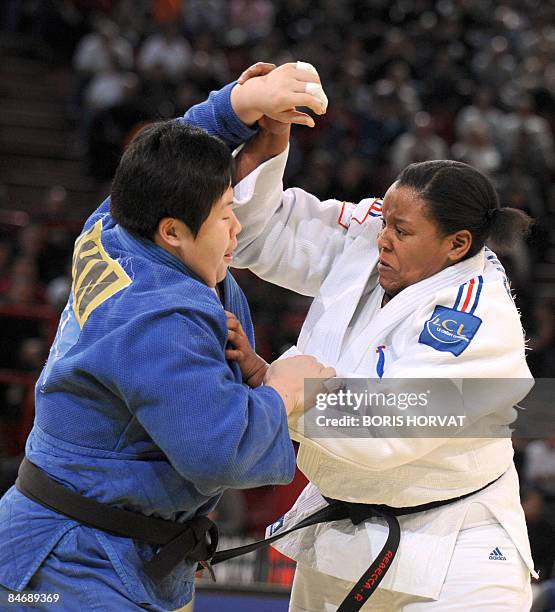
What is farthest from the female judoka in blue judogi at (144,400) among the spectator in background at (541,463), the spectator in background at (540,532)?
the spectator in background at (541,463)

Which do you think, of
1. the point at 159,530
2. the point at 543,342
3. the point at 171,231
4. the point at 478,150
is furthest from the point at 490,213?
the point at 478,150

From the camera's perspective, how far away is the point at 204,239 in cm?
181

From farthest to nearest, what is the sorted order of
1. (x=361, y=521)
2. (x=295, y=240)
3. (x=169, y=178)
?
(x=295, y=240) < (x=361, y=521) < (x=169, y=178)

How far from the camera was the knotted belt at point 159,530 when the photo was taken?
5.82 feet

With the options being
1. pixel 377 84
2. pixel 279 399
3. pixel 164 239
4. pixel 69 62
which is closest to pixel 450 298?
pixel 279 399

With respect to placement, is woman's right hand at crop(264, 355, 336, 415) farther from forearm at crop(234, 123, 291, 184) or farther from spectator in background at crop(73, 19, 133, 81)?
spectator in background at crop(73, 19, 133, 81)

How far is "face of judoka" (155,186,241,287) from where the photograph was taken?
1.79 meters

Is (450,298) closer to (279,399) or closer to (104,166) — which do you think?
(279,399)

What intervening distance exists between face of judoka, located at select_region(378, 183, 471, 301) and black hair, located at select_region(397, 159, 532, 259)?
0.06 feet

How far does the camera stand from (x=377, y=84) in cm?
937

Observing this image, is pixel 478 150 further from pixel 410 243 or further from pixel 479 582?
pixel 479 582

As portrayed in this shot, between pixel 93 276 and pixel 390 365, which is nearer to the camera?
pixel 93 276

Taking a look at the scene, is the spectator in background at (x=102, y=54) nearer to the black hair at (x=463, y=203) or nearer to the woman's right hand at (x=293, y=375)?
the black hair at (x=463, y=203)

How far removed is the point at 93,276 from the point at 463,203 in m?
0.87
